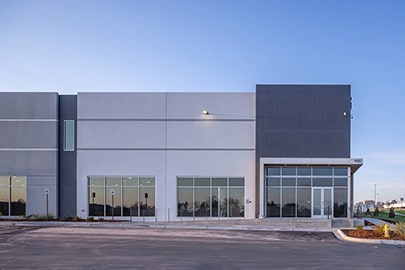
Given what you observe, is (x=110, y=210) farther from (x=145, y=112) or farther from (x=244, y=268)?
(x=244, y=268)

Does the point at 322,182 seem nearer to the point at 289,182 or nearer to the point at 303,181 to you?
the point at 303,181

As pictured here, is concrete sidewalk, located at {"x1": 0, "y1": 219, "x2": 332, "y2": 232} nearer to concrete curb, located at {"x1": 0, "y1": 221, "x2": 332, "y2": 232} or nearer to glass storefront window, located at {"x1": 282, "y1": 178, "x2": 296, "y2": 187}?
concrete curb, located at {"x1": 0, "y1": 221, "x2": 332, "y2": 232}

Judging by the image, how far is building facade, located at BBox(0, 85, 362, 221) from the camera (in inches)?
1129

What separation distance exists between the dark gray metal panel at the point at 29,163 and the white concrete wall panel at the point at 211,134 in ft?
27.5

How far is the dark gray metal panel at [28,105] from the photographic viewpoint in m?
29.5

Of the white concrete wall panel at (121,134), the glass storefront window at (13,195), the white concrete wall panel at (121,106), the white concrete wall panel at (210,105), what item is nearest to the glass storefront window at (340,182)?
the white concrete wall panel at (210,105)

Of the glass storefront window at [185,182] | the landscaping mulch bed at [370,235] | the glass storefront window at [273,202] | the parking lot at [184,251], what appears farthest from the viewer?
the glass storefront window at [185,182]

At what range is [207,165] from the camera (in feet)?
95.4

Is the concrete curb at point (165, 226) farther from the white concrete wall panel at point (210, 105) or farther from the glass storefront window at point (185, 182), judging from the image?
the white concrete wall panel at point (210, 105)

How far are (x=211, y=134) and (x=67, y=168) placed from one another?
1053 cm

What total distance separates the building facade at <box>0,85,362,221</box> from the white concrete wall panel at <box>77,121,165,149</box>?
0.23 ft

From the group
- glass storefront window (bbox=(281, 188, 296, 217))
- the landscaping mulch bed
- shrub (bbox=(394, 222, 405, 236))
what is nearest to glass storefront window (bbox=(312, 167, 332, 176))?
glass storefront window (bbox=(281, 188, 296, 217))

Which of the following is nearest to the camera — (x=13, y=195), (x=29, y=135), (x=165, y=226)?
(x=165, y=226)

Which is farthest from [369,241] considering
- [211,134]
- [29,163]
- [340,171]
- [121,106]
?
[29,163]
